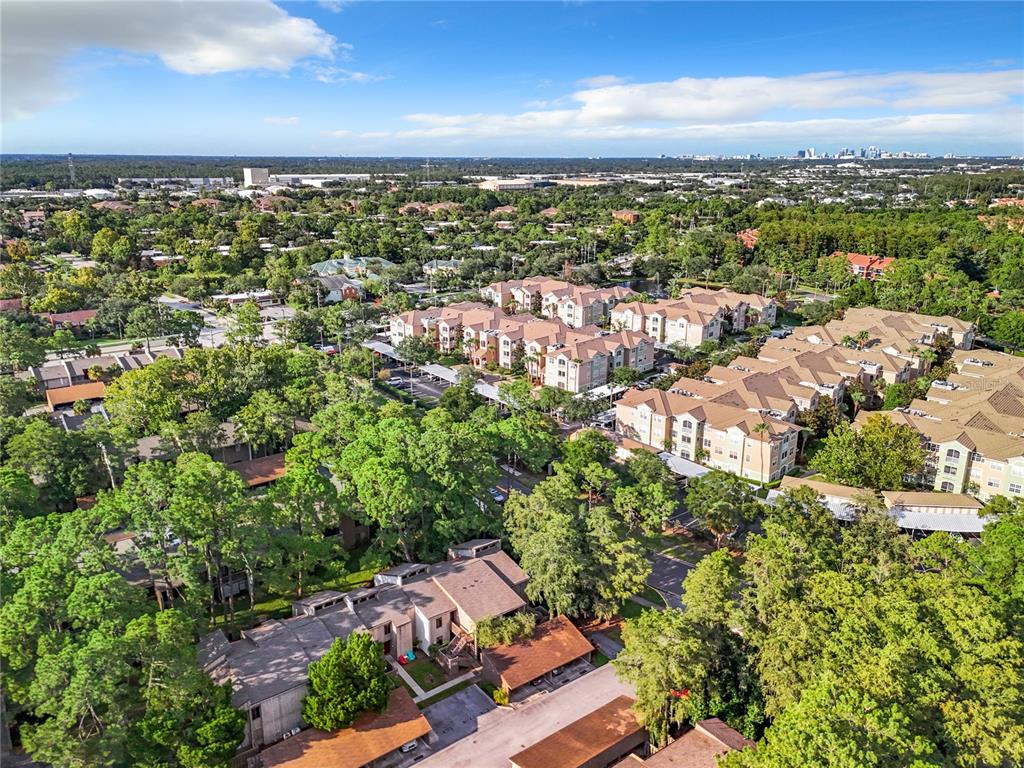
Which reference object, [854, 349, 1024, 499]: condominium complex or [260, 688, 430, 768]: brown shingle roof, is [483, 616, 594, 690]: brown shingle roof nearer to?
[260, 688, 430, 768]: brown shingle roof

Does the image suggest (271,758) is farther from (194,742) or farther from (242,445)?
(242,445)

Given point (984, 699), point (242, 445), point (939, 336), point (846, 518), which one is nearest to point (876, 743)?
point (984, 699)

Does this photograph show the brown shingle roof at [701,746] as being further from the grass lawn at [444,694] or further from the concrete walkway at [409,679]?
the concrete walkway at [409,679]

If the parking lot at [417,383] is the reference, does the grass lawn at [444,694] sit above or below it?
below

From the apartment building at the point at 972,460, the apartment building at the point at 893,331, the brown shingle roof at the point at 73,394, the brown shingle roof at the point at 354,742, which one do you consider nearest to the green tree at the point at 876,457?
the apartment building at the point at 972,460

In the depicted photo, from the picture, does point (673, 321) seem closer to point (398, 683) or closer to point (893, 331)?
point (893, 331)
